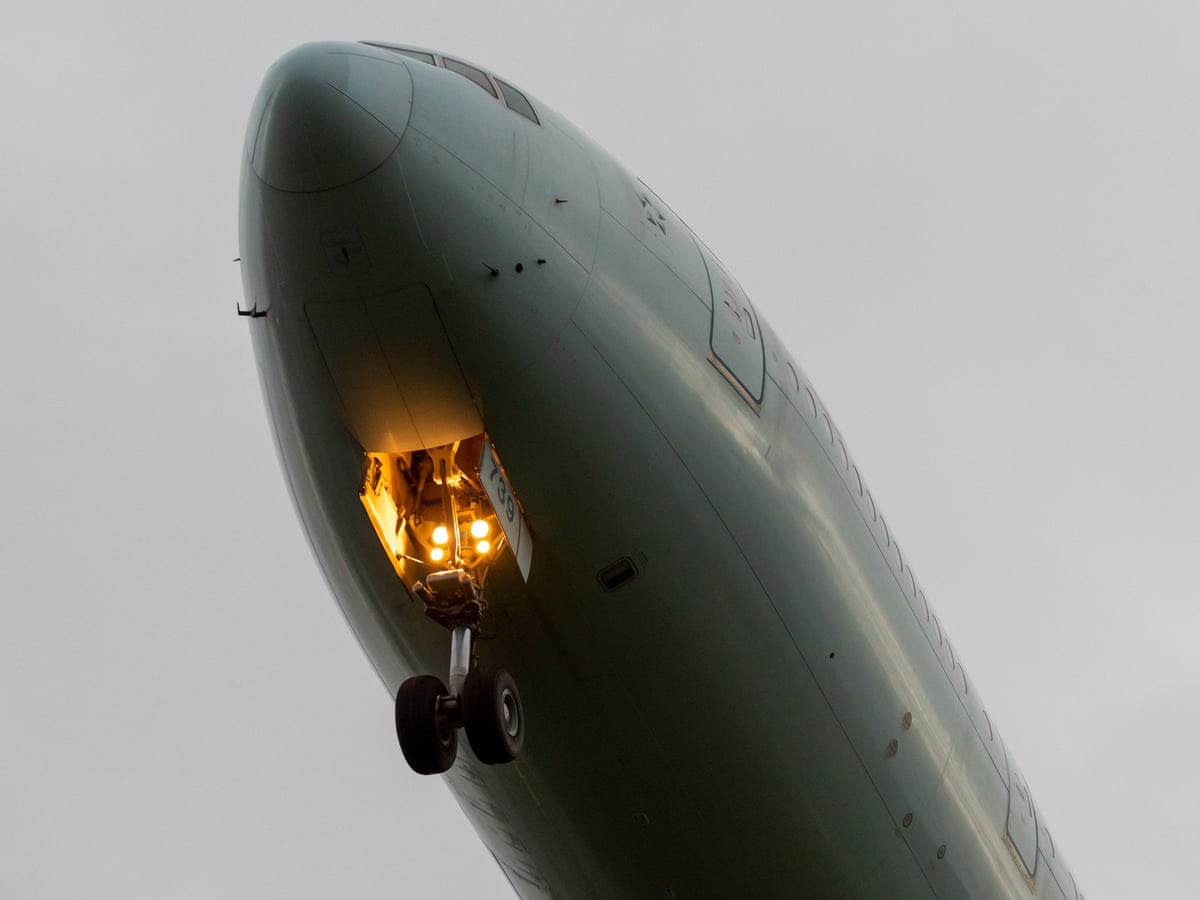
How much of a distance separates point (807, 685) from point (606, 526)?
2.45m

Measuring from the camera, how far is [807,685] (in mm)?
13117

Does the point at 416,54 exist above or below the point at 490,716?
above

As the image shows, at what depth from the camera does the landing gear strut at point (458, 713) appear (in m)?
11.1

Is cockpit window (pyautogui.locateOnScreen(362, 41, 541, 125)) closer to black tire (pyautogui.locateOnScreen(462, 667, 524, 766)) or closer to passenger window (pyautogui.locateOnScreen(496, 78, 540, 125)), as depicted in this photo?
passenger window (pyautogui.locateOnScreen(496, 78, 540, 125))

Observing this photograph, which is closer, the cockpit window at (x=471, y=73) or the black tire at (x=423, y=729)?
the black tire at (x=423, y=729)

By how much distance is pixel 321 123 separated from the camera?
1084 cm

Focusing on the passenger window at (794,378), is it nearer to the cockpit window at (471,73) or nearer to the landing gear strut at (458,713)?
the cockpit window at (471,73)

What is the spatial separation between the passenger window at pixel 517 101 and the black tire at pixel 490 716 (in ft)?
14.1

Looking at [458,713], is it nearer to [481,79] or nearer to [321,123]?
[321,123]

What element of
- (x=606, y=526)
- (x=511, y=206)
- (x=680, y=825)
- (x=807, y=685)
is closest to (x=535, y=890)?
(x=680, y=825)

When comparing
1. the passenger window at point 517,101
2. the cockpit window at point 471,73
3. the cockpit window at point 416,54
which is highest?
the cockpit window at point 416,54

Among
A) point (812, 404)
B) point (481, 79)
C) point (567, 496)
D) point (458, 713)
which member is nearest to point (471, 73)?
point (481, 79)

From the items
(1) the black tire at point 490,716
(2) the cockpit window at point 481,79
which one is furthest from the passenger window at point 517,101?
(1) the black tire at point 490,716

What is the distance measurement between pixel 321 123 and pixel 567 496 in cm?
319
